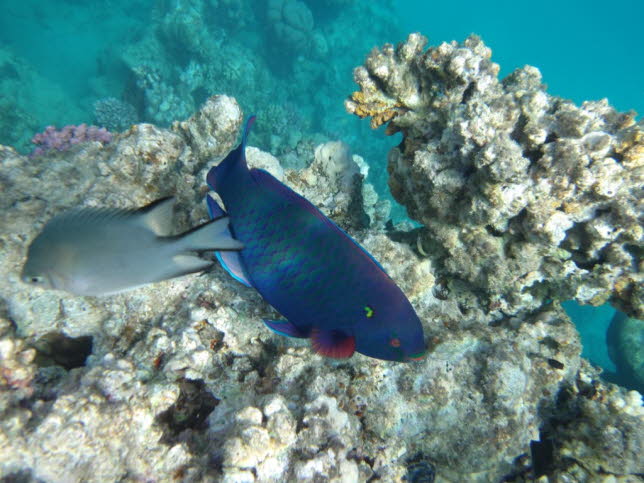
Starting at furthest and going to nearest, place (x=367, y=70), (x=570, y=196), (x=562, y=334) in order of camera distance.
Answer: (x=367, y=70)
(x=562, y=334)
(x=570, y=196)

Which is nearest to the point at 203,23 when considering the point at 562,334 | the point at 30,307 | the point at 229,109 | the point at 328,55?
the point at 328,55

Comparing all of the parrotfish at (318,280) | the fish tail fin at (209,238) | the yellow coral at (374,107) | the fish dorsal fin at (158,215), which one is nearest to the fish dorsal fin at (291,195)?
the parrotfish at (318,280)

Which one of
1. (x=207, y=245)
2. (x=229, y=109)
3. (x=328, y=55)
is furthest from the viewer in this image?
(x=328, y=55)

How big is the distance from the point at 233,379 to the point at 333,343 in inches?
35.2

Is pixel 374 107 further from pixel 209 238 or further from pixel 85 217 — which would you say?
pixel 85 217

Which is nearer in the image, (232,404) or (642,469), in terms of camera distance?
(232,404)

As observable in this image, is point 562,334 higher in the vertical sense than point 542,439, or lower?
higher

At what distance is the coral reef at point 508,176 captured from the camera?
2.54 meters

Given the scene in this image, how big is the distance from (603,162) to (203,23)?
19.2 m

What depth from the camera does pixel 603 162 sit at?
2465mm

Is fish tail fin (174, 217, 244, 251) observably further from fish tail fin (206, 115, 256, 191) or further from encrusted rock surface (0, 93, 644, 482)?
encrusted rock surface (0, 93, 644, 482)

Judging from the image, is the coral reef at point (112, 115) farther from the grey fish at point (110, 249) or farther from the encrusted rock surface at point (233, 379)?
the grey fish at point (110, 249)

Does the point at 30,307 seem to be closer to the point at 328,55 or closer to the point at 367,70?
the point at 367,70

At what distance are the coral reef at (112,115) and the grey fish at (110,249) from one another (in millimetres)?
12746
